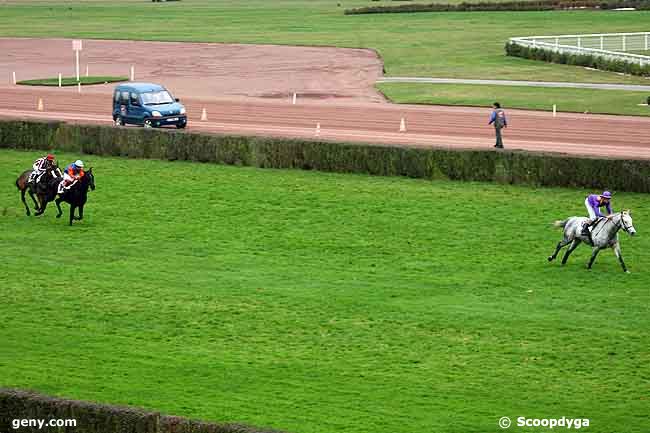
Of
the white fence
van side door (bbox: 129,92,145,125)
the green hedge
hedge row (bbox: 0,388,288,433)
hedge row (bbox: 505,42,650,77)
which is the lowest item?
hedge row (bbox: 0,388,288,433)

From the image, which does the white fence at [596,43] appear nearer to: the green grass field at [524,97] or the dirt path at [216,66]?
the dirt path at [216,66]

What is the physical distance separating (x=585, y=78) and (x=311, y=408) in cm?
5044

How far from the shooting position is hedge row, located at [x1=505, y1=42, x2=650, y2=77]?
64312mm

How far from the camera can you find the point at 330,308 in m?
21.3

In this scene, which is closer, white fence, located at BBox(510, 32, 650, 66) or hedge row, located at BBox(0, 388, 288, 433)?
hedge row, located at BBox(0, 388, 288, 433)

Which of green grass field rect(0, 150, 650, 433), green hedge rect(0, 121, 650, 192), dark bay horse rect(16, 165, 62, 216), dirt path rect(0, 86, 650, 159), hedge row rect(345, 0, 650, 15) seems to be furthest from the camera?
hedge row rect(345, 0, 650, 15)

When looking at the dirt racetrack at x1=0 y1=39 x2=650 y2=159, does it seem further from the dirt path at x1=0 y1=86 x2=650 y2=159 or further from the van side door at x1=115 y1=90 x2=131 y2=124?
the van side door at x1=115 y1=90 x2=131 y2=124

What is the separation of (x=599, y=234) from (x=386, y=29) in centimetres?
7381

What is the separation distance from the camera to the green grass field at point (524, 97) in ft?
173

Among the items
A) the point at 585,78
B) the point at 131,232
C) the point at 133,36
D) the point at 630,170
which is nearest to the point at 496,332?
the point at 131,232

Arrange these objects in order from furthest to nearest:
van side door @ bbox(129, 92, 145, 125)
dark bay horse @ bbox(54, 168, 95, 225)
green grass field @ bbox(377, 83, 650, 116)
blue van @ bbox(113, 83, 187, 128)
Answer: green grass field @ bbox(377, 83, 650, 116)
van side door @ bbox(129, 92, 145, 125)
blue van @ bbox(113, 83, 187, 128)
dark bay horse @ bbox(54, 168, 95, 225)

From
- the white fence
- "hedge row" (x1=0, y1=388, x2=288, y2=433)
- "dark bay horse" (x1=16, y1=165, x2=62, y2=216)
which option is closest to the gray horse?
"hedge row" (x1=0, y1=388, x2=288, y2=433)

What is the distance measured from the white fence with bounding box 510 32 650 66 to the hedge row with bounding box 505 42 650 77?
1.43ft

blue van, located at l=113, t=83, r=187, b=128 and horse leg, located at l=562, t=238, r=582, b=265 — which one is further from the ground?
blue van, located at l=113, t=83, r=187, b=128
